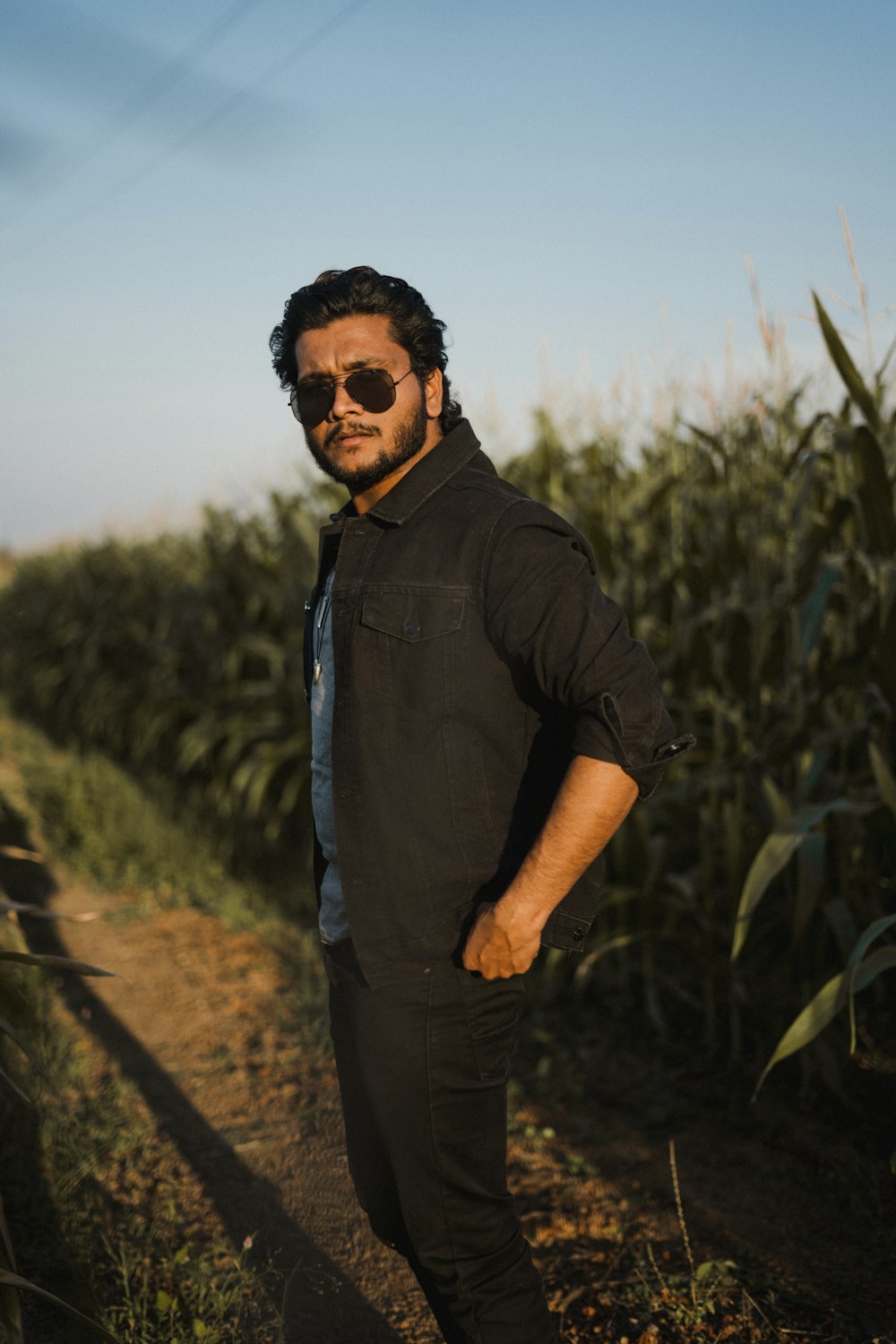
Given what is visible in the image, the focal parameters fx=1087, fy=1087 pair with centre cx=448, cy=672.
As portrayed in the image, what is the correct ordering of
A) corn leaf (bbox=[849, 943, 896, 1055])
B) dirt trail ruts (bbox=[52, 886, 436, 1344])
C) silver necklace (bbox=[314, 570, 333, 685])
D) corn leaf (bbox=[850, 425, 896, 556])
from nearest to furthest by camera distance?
1. silver necklace (bbox=[314, 570, 333, 685])
2. corn leaf (bbox=[849, 943, 896, 1055])
3. dirt trail ruts (bbox=[52, 886, 436, 1344])
4. corn leaf (bbox=[850, 425, 896, 556])

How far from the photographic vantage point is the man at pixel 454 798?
165 cm

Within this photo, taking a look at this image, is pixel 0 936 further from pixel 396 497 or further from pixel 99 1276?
pixel 396 497

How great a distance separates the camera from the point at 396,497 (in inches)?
74.1

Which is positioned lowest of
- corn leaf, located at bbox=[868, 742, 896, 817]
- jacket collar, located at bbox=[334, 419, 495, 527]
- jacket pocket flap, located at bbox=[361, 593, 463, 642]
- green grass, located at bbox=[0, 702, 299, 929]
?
green grass, located at bbox=[0, 702, 299, 929]

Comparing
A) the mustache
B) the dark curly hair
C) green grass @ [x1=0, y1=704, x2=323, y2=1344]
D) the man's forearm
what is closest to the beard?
the mustache

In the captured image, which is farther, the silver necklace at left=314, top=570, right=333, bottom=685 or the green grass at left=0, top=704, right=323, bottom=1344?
the green grass at left=0, top=704, right=323, bottom=1344

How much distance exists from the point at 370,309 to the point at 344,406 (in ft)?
0.64

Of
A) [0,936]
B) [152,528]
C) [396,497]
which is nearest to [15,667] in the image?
[152,528]

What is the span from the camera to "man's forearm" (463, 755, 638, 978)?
162 cm

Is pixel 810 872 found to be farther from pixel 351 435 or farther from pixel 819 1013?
pixel 351 435

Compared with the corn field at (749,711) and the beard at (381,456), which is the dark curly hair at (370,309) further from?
Answer: the corn field at (749,711)

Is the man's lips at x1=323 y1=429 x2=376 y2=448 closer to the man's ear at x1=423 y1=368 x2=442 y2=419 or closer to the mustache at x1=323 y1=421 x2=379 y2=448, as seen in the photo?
the mustache at x1=323 y1=421 x2=379 y2=448

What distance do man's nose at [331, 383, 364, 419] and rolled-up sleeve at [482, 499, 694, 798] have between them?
1.24ft

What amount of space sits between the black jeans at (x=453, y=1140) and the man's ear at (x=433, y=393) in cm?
101
